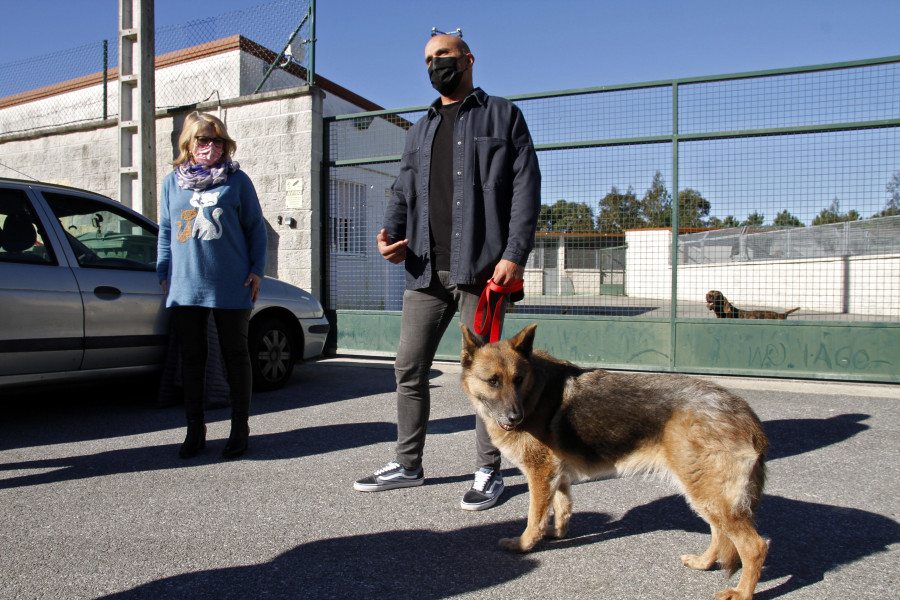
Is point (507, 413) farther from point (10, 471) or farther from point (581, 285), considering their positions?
point (581, 285)

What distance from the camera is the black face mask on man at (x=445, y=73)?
3152 millimetres

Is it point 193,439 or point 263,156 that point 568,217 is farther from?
point 193,439

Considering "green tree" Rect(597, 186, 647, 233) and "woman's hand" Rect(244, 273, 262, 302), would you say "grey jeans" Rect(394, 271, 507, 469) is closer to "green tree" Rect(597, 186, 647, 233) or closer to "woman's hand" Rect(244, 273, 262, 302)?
"woman's hand" Rect(244, 273, 262, 302)

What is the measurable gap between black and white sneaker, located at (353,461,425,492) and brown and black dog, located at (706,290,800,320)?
15.5 feet

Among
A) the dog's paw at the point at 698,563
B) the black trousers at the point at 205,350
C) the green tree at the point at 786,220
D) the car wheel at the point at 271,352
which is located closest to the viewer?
the dog's paw at the point at 698,563

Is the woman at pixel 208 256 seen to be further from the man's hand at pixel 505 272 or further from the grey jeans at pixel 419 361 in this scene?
the man's hand at pixel 505 272

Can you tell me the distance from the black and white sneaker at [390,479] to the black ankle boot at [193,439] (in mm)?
1236

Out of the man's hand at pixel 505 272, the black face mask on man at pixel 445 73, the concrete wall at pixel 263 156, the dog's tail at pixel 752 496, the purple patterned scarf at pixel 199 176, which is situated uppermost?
the concrete wall at pixel 263 156

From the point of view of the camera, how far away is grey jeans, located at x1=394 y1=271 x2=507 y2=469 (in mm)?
3191

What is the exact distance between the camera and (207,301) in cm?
352

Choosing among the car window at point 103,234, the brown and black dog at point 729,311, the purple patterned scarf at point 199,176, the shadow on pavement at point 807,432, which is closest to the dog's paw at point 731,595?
the shadow on pavement at point 807,432

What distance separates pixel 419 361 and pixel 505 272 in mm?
781

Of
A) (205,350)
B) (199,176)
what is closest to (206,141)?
(199,176)

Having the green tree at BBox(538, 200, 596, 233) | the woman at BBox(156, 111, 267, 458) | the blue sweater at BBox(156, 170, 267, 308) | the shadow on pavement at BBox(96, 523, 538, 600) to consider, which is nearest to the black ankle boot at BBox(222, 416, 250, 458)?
the woman at BBox(156, 111, 267, 458)
